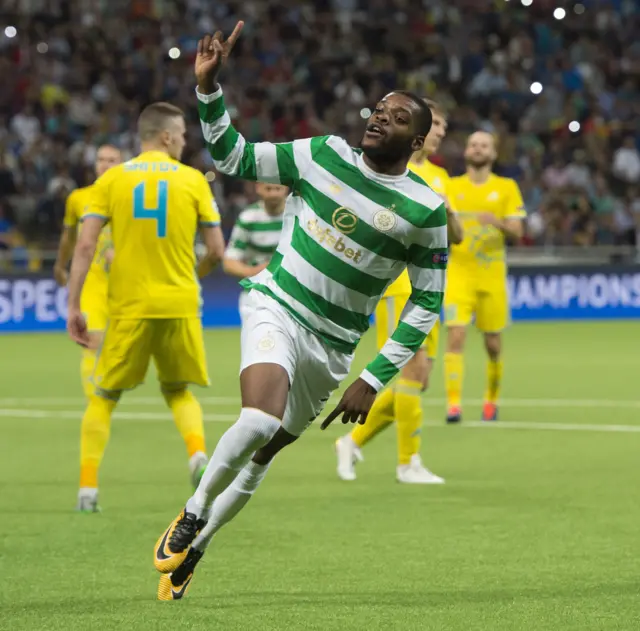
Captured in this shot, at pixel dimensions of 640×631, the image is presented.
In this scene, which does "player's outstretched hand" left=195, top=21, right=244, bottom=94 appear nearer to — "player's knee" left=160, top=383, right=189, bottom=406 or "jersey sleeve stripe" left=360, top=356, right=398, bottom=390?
"jersey sleeve stripe" left=360, top=356, right=398, bottom=390

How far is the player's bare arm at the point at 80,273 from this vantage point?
7.59 meters

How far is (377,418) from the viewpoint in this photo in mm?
9148

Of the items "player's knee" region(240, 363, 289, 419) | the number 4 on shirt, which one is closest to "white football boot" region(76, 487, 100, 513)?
the number 4 on shirt

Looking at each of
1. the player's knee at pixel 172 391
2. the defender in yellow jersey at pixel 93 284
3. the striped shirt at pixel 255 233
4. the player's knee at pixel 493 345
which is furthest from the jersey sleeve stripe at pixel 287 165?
the player's knee at pixel 493 345

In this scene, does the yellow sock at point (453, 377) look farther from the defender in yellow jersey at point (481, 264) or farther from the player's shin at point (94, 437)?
the player's shin at point (94, 437)

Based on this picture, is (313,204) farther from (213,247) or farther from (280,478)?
(280,478)

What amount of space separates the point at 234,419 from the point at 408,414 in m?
3.70

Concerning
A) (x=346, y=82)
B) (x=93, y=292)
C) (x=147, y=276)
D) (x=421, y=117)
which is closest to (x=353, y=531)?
(x=147, y=276)

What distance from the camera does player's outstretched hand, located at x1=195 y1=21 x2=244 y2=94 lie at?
5.64 meters

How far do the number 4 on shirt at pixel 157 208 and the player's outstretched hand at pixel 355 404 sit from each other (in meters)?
2.66

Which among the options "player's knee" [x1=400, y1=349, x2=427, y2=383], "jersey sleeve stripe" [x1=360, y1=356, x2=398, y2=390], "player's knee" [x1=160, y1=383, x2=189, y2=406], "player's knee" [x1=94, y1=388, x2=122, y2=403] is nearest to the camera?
"jersey sleeve stripe" [x1=360, y1=356, x2=398, y2=390]

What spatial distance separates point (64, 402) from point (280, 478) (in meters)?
Answer: 4.85

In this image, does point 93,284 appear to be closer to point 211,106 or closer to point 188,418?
point 188,418

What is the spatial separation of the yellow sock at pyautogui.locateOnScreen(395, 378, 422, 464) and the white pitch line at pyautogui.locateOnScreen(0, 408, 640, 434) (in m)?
2.86
